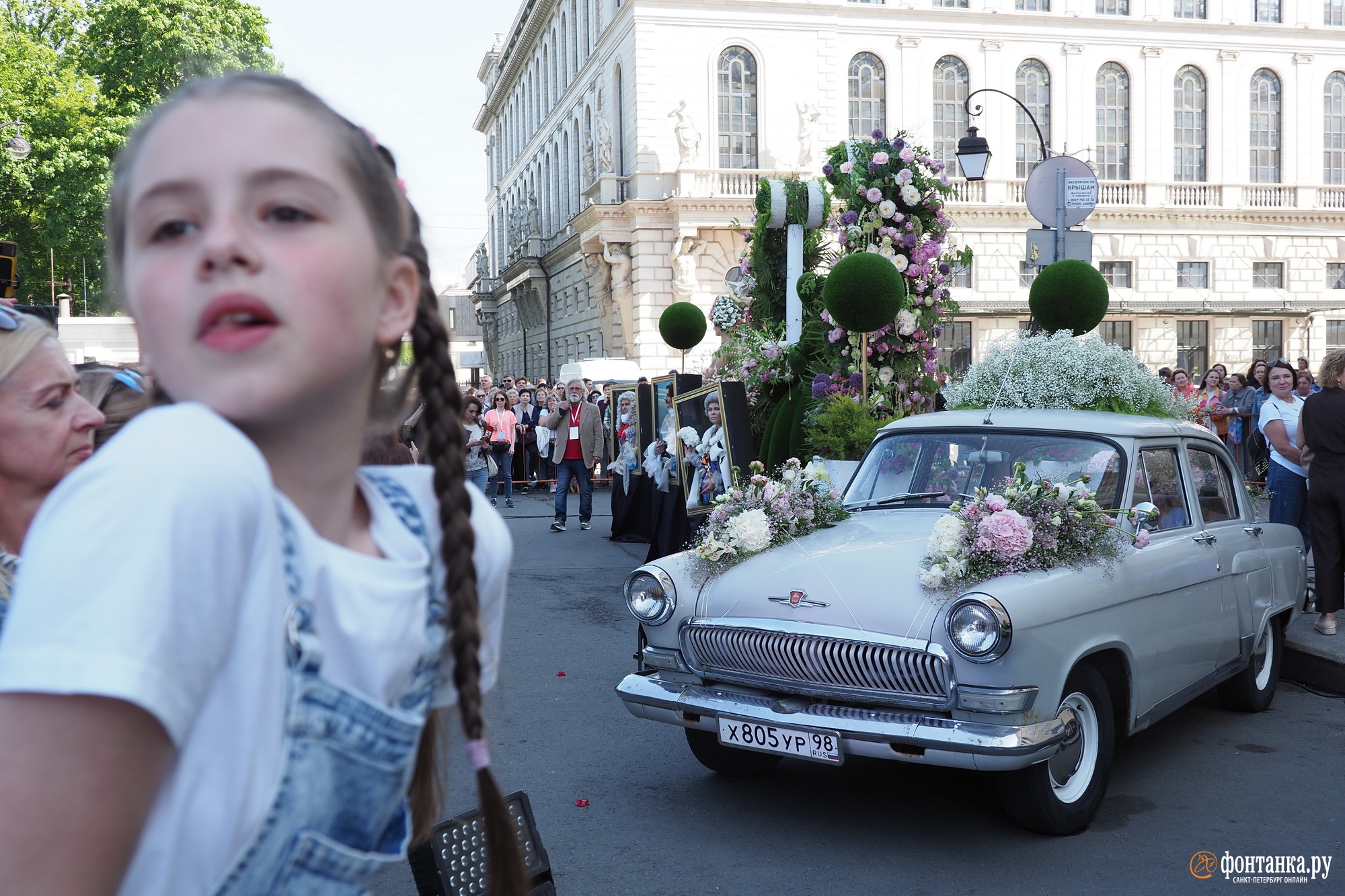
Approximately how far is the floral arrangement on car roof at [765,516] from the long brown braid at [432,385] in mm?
4264

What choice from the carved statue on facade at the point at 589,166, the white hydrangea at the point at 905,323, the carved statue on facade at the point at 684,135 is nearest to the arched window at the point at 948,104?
the carved statue on facade at the point at 684,135

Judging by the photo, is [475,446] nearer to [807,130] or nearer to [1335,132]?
[807,130]

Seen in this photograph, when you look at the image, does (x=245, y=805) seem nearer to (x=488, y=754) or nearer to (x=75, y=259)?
(x=488, y=754)

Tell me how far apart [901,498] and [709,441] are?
550 cm

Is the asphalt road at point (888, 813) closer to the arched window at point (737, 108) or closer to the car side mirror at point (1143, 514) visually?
the car side mirror at point (1143, 514)

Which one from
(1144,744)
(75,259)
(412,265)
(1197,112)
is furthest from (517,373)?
(412,265)

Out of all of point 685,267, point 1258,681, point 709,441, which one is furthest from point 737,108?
point 1258,681

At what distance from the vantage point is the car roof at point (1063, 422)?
5.94 metres

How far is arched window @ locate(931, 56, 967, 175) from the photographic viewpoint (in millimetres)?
36219

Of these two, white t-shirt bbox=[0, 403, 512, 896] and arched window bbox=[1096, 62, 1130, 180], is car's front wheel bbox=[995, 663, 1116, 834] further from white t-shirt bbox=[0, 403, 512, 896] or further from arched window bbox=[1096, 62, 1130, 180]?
arched window bbox=[1096, 62, 1130, 180]

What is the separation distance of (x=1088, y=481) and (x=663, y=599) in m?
2.17

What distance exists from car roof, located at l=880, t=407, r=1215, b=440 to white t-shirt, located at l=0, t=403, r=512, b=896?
5.51 metres

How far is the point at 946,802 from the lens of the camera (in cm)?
521

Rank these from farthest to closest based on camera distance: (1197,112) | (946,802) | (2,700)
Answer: (1197,112) < (946,802) < (2,700)
